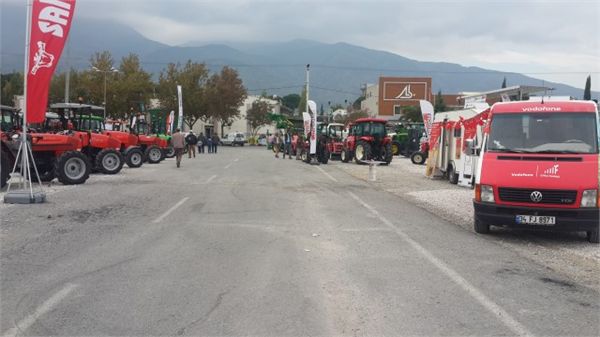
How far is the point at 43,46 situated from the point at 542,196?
10886 millimetres

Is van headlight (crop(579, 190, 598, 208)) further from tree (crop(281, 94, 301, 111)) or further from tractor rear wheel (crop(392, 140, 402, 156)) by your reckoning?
tree (crop(281, 94, 301, 111))

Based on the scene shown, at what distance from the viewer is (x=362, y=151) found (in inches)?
1145

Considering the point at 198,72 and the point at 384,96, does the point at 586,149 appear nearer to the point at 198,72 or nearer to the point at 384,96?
the point at 198,72

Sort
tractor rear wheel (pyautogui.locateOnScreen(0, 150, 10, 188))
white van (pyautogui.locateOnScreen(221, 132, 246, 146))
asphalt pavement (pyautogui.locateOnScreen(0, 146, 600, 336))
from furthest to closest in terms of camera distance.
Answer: white van (pyautogui.locateOnScreen(221, 132, 246, 146)) < tractor rear wheel (pyautogui.locateOnScreen(0, 150, 10, 188)) < asphalt pavement (pyautogui.locateOnScreen(0, 146, 600, 336))

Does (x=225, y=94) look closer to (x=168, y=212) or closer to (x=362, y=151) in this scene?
(x=362, y=151)

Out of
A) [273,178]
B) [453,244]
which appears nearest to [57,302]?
[453,244]

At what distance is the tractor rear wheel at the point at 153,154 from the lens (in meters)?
27.1

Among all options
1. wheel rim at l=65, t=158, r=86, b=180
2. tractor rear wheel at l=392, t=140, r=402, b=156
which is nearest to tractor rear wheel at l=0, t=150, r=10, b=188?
wheel rim at l=65, t=158, r=86, b=180

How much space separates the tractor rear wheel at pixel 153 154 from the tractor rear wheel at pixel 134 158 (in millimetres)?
2782

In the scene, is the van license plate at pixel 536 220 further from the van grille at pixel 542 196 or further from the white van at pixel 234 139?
the white van at pixel 234 139

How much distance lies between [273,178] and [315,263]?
12.2 metres

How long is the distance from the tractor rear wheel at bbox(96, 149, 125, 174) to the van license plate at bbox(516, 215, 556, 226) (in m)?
15.2

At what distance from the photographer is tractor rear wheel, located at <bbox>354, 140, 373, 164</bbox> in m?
28.7

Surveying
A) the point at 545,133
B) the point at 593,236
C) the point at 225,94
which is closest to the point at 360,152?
the point at 545,133
